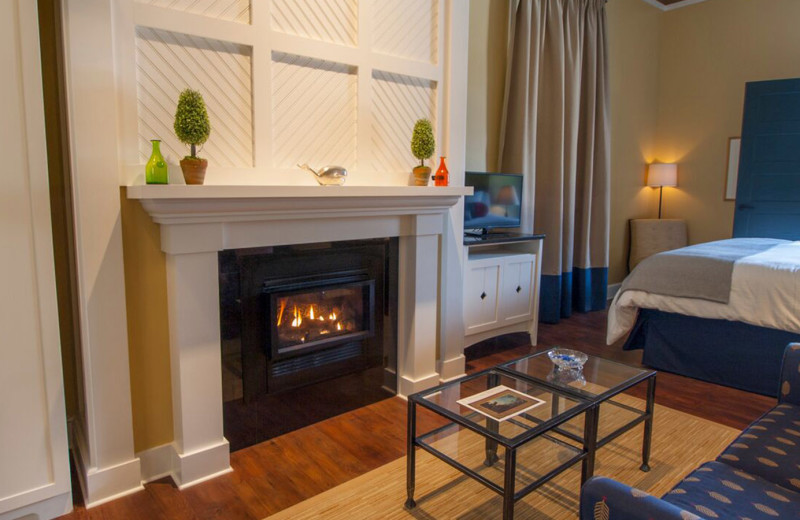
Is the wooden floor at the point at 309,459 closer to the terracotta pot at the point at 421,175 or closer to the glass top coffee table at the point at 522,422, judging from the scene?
the glass top coffee table at the point at 522,422

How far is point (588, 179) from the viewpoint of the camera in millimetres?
4754

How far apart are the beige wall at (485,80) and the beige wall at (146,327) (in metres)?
2.47

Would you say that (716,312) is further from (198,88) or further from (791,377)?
(198,88)

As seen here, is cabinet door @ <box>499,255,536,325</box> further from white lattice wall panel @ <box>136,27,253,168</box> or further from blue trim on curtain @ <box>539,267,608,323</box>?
white lattice wall panel @ <box>136,27,253,168</box>

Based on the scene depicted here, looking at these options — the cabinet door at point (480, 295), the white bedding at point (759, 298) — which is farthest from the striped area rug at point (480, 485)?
the cabinet door at point (480, 295)

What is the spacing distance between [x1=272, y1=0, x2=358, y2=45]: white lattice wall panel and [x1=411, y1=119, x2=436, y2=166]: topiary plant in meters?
0.52

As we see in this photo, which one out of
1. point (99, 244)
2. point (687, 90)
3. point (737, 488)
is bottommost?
point (737, 488)

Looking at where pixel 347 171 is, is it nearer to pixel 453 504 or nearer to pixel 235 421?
pixel 235 421

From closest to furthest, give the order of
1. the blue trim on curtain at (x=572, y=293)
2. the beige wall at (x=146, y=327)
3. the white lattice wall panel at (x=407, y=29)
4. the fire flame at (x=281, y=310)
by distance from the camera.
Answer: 1. the beige wall at (x=146, y=327)
2. the fire flame at (x=281, y=310)
3. the white lattice wall panel at (x=407, y=29)
4. the blue trim on curtain at (x=572, y=293)

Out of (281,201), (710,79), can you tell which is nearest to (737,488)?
(281,201)

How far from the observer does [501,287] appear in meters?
3.66

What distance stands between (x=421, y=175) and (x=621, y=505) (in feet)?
6.71

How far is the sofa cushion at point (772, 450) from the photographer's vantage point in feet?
5.07

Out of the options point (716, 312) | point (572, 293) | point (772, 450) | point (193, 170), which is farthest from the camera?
point (572, 293)
